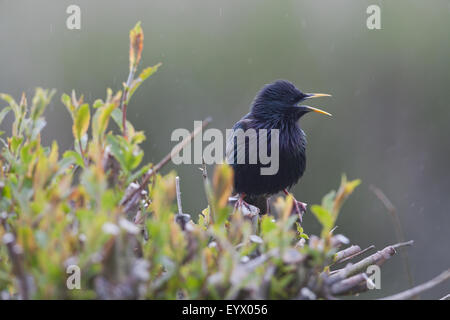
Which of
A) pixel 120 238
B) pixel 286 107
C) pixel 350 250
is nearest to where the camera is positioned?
pixel 120 238

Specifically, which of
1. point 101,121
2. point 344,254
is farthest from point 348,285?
point 101,121

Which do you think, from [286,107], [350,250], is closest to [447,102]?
[286,107]

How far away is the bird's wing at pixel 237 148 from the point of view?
3.81 m

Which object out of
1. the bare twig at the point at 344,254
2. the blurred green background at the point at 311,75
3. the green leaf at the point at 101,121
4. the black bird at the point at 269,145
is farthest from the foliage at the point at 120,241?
the blurred green background at the point at 311,75

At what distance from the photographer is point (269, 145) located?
3.82 metres

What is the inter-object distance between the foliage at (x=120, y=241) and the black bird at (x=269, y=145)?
229 cm

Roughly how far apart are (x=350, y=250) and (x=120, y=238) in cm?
97

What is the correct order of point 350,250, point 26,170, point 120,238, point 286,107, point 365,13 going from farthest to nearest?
point 365,13 < point 286,107 < point 350,250 < point 26,170 < point 120,238

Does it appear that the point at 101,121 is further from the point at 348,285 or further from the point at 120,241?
the point at 348,285

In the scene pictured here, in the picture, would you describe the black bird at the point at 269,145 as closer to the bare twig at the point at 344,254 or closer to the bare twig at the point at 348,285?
the bare twig at the point at 344,254

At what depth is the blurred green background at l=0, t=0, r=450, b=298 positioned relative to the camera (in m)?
7.64

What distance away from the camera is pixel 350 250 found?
6.12 ft

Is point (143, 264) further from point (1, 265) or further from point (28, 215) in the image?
point (1, 265)

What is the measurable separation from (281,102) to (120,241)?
309 cm
